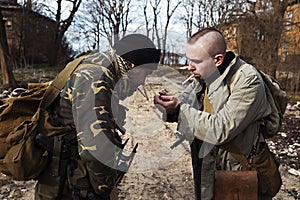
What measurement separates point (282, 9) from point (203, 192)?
1531 centimetres

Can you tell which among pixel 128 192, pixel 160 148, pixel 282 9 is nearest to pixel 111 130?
pixel 128 192

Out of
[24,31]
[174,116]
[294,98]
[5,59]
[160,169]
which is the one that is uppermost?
[24,31]

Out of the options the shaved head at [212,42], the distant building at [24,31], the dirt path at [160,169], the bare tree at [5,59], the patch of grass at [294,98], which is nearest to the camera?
the shaved head at [212,42]

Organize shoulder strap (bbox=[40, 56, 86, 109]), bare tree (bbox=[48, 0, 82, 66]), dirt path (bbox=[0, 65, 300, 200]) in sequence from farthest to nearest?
bare tree (bbox=[48, 0, 82, 66]) → dirt path (bbox=[0, 65, 300, 200]) → shoulder strap (bbox=[40, 56, 86, 109])

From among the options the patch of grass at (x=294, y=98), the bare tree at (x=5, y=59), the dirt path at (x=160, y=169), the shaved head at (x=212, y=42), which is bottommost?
the patch of grass at (x=294, y=98)

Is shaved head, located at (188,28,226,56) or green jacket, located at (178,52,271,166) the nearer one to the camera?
green jacket, located at (178,52,271,166)

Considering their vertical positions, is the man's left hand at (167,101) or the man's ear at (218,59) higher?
the man's ear at (218,59)

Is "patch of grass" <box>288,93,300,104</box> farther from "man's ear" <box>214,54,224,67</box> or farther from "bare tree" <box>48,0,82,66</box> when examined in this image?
"bare tree" <box>48,0,82,66</box>

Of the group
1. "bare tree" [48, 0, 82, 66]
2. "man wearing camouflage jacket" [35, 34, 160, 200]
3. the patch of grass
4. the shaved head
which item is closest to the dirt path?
the shaved head

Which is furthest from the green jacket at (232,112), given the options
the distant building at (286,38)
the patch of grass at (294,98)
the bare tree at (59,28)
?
the bare tree at (59,28)

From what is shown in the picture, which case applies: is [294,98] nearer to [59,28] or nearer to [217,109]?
[217,109]

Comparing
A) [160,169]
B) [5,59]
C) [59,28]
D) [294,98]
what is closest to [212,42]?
[160,169]

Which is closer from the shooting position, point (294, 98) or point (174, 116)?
point (174, 116)

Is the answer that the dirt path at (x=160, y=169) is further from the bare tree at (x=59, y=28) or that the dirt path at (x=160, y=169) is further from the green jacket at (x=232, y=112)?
the bare tree at (x=59, y=28)
